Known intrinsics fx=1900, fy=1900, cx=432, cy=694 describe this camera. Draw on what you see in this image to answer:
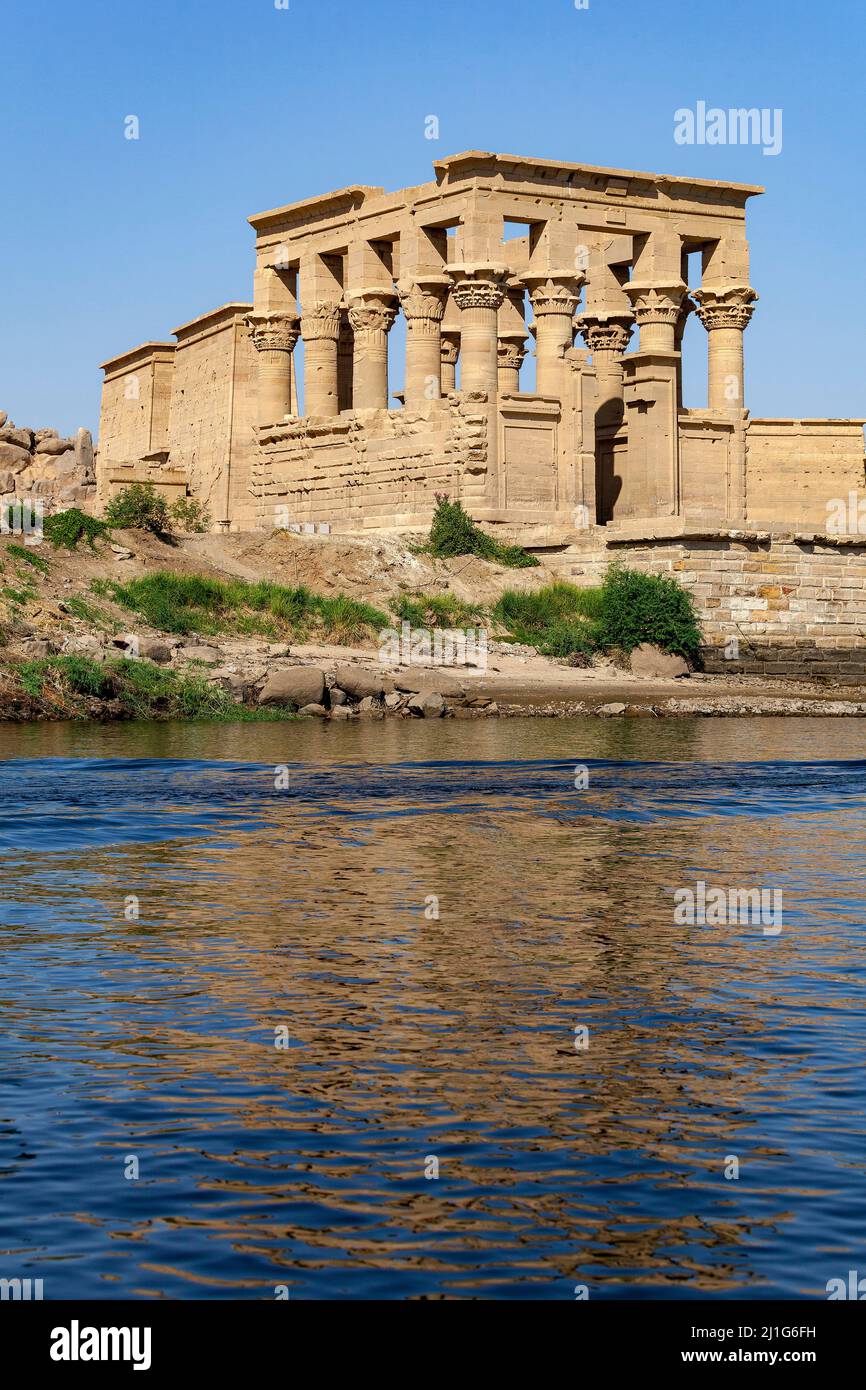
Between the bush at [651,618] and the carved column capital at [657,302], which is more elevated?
the carved column capital at [657,302]

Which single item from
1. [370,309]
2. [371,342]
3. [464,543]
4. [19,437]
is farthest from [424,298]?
[19,437]

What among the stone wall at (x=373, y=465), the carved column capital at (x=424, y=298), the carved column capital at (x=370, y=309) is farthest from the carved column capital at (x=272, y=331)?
the carved column capital at (x=424, y=298)

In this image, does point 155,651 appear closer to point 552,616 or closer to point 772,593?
point 552,616

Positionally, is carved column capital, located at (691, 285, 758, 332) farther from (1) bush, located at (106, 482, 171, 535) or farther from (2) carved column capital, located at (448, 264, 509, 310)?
(1) bush, located at (106, 482, 171, 535)

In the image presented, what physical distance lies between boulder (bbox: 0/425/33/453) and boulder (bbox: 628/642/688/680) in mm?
40027

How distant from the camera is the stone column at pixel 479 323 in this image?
41.7 metres

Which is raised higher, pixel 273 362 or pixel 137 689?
pixel 273 362

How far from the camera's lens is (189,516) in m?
50.0

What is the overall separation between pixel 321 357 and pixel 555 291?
25.3 ft

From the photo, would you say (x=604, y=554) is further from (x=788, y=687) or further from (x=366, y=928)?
(x=366, y=928)

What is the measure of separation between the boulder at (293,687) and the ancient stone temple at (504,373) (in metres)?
10.4

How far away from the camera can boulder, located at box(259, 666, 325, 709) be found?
1169 inches

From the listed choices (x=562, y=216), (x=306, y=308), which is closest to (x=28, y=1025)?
(x=562, y=216)

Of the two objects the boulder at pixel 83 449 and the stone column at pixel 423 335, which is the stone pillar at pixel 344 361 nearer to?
the stone column at pixel 423 335
